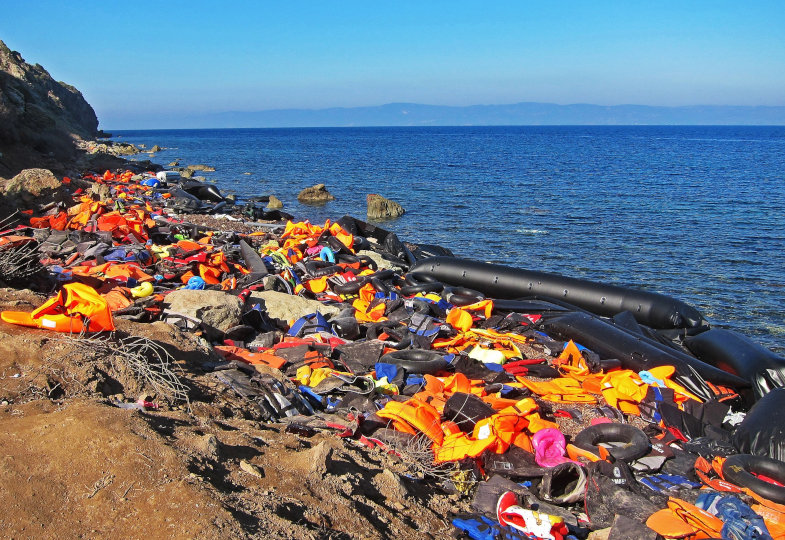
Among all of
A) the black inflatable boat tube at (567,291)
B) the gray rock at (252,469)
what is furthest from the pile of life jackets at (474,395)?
the gray rock at (252,469)

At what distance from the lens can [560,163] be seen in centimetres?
4525

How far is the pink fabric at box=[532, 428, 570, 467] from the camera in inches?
179

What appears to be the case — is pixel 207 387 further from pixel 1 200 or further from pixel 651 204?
pixel 651 204

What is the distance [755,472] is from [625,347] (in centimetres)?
272

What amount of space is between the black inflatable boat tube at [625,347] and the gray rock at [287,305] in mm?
3391

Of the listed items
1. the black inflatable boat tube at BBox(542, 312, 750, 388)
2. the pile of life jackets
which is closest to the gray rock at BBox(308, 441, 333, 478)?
the pile of life jackets

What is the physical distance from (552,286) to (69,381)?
8362mm

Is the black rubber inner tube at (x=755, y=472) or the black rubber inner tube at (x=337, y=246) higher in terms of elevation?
the black rubber inner tube at (x=337, y=246)

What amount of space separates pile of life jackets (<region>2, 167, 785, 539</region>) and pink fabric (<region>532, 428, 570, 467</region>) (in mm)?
13

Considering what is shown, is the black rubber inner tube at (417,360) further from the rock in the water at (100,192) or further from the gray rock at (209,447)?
the rock in the water at (100,192)

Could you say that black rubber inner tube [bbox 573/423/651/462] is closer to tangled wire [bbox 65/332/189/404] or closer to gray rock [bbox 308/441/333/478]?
gray rock [bbox 308/441/333/478]

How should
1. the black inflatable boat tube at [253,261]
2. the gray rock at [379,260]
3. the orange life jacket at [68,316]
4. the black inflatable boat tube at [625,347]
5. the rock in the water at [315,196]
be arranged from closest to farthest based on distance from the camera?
the orange life jacket at [68,316] → the black inflatable boat tube at [625,347] → the black inflatable boat tube at [253,261] → the gray rock at [379,260] → the rock in the water at [315,196]

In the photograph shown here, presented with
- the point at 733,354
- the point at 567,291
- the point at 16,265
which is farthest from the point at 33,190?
the point at 733,354

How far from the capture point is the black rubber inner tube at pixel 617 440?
474 cm
